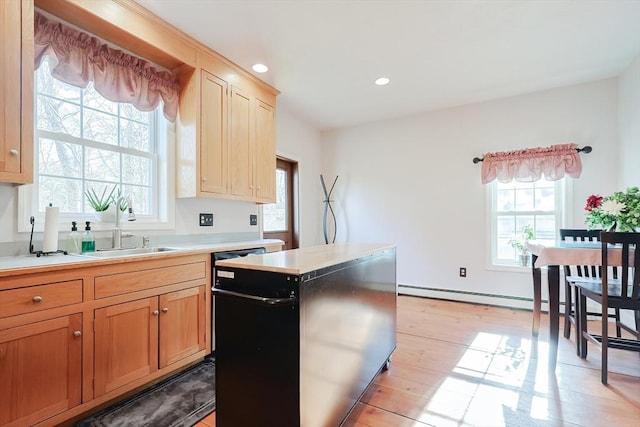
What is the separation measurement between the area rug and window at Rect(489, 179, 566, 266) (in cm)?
353

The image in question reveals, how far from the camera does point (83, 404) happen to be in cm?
156

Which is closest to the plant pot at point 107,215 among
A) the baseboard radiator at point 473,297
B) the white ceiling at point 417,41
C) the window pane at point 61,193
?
the window pane at point 61,193

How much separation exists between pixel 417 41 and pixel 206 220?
2498 millimetres

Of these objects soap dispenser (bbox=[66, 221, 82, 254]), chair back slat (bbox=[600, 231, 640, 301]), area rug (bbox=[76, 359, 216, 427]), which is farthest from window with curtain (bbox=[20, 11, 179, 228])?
chair back slat (bbox=[600, 231, 640, 301])

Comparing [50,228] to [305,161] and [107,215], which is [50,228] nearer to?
[107,215]

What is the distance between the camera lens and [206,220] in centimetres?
294

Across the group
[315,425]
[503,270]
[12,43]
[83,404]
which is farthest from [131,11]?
[503,270]

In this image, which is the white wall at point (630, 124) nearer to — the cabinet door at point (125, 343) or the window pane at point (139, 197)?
the cabinet door at point (125, 343)

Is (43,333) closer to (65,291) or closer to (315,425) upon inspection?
(65,291)

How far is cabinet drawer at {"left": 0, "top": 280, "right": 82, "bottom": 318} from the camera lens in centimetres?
132

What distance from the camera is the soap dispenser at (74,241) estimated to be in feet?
6.46

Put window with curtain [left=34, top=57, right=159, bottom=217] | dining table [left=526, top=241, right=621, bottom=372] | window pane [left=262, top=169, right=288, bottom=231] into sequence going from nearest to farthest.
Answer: window with curtain [left=34, top=57, right=159, bottom=217]
dining table [left=526, top=241, right=621, bottom=372]
window pane [left=262, top=169, right=288, bottom=231]

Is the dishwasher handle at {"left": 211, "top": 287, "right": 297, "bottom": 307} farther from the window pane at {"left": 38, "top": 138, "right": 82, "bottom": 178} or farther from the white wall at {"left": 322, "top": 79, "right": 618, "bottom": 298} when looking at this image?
the white wall at {"left": 322, "top": 79, "right": 618, "bottom": 298}

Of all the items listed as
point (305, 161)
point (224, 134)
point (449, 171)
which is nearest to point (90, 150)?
point (224, 134)
